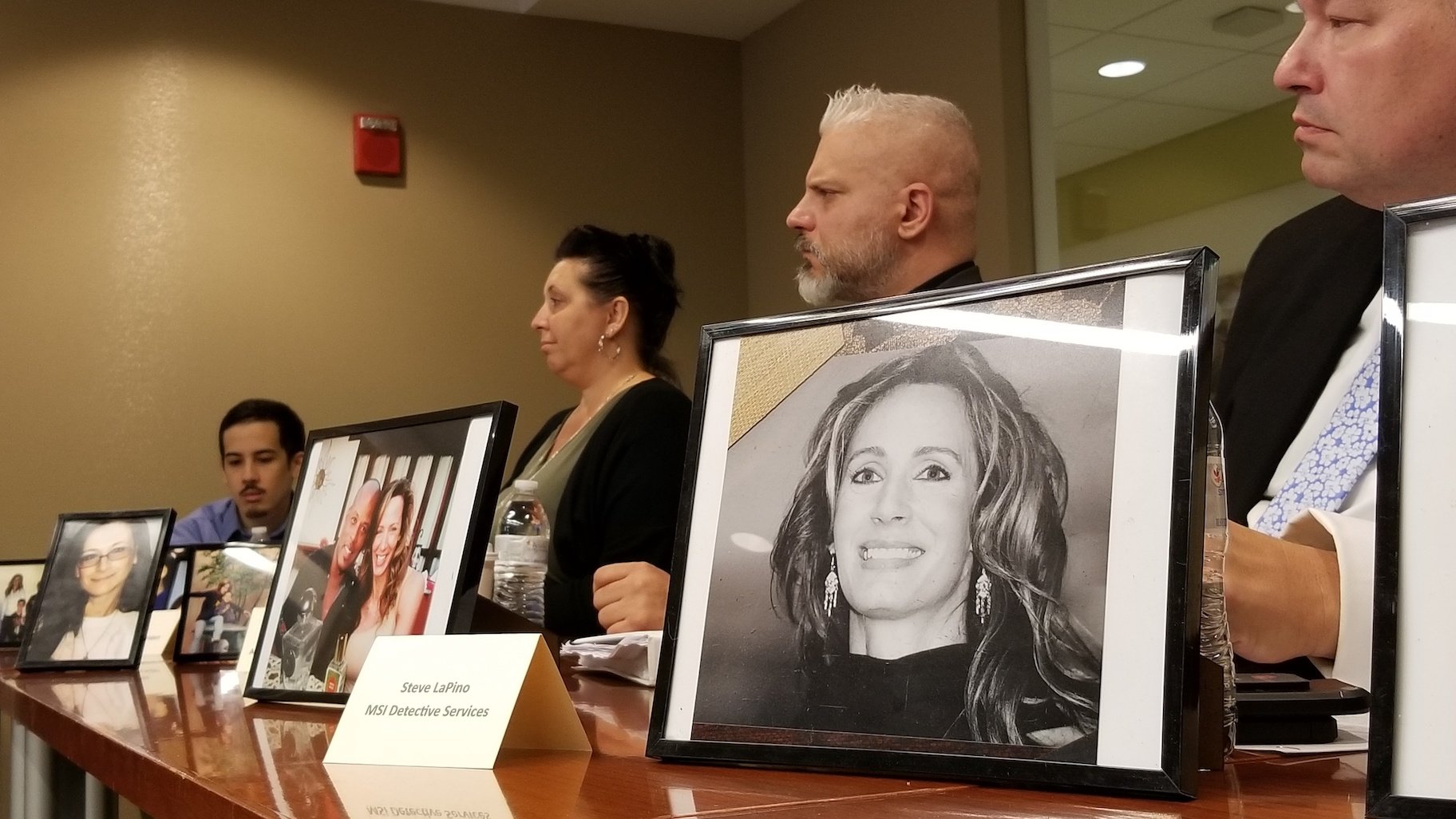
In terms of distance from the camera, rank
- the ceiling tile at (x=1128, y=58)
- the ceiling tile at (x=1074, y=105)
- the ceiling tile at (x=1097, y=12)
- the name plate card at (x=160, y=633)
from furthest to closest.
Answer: the ceiling tile at (x=1074, y=105)
the ceiling tile at (x=1097, y=12)
the ceiling tile at (x=1128, y=58)
the name plate card at (x=160, y=633)

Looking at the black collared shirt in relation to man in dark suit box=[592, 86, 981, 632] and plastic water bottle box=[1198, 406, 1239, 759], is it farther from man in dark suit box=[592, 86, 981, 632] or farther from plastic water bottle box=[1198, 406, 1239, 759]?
plastic water bottle box=[1198, 406, 1239, 759]

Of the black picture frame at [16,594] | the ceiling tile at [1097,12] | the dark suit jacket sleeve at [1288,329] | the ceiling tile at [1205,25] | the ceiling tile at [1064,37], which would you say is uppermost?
the ceiling tile at [1097,12]

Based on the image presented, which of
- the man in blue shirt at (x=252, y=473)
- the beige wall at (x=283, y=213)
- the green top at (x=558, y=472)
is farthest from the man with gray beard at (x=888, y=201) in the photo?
the beige wall at (x=283, y=213)

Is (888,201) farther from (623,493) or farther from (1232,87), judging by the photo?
(1232,87)

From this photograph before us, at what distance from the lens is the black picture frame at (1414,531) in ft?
1.56

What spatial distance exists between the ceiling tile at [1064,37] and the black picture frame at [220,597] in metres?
2.52

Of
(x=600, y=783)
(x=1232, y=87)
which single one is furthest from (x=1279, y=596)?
(x=1232, y=87)

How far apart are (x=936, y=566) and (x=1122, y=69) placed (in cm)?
307

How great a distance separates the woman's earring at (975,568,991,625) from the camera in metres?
0.61

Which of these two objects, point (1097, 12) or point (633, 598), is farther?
point (1097, 12)

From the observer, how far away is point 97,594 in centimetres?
187

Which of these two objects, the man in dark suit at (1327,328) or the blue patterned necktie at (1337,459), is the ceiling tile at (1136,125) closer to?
the man in dark suit at (1327,328)

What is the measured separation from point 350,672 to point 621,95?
386 cm

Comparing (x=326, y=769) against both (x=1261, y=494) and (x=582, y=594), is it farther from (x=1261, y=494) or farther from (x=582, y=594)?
(x=582, y=594)
